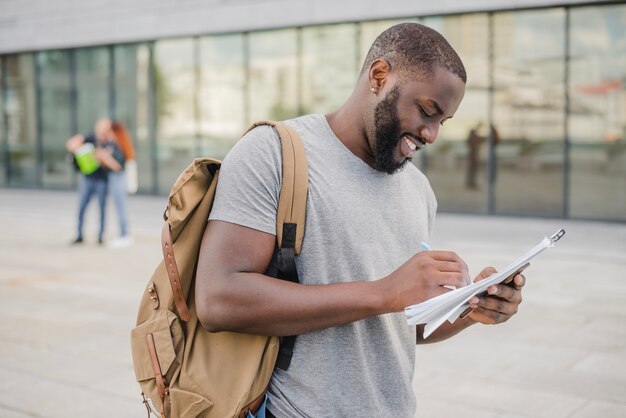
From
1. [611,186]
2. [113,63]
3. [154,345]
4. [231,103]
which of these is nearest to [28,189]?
[113,63]

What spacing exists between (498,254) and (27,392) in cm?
682

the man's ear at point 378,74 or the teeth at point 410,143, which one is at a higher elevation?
the man's ear at point 378,74

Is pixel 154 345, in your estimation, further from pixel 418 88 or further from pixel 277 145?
pixel 418 88

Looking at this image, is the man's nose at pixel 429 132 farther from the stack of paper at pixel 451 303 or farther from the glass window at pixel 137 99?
the glass window at pixel 137 99

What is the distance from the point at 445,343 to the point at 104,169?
23.1ft

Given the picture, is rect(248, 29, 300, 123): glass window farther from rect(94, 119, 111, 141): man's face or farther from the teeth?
the teeth

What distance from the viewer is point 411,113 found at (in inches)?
71.4

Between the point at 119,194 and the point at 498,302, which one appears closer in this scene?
the point at 498,302

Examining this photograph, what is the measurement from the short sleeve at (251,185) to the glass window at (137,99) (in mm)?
17742

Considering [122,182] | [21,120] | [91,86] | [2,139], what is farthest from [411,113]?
[2,139]

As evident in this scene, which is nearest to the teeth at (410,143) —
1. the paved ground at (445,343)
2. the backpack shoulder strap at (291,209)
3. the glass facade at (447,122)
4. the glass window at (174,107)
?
the backpack shoulder strap at (291,209)

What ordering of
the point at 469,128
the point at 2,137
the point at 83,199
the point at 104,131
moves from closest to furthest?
the point at 104,131 → the point at 83,199 → the point at 469,128 → the point at 2,137

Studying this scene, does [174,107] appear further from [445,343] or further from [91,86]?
[445,343]

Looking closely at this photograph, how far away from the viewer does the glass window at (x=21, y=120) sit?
21750 mm
